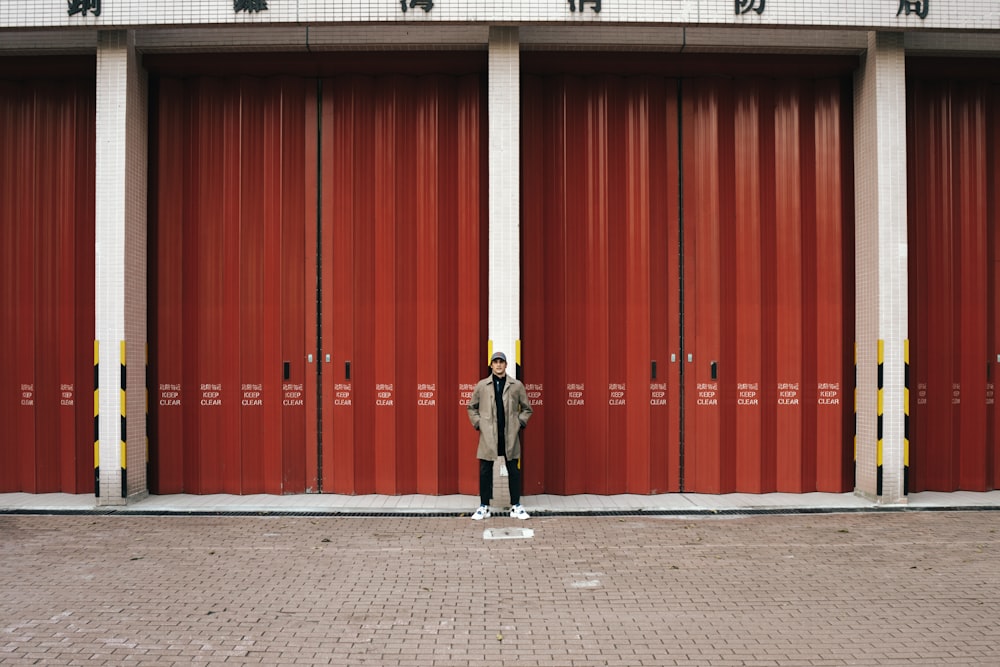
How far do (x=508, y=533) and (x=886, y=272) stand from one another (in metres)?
5.58

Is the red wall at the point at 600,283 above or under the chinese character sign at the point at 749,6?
under

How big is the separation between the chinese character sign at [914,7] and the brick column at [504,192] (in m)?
4.62

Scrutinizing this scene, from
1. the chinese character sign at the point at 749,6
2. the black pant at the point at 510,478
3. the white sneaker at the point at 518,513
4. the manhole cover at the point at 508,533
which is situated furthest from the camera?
the chinese character sign at the point at 749,6

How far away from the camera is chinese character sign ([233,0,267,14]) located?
27.1 feet

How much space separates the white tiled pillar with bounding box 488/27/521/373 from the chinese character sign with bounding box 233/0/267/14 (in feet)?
8.97

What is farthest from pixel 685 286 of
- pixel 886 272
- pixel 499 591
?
pixel 499 591

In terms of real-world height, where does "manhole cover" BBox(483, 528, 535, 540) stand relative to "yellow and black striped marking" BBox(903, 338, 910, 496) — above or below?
below

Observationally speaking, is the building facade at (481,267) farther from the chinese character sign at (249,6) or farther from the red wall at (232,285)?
the chinese character sign at (249,6)

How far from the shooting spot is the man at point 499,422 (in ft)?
25.8

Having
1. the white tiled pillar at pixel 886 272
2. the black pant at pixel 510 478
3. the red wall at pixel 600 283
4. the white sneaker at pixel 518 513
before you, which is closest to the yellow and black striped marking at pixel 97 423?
the black pant at pixel 510 478

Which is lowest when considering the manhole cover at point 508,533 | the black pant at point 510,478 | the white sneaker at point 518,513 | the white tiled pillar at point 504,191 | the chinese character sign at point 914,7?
the manhole cover at point 508,533

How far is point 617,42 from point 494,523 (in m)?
6.04

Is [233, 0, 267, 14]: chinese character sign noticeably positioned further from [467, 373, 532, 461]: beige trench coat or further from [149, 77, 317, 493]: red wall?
[467, 373, 532, 461]: beige trench coat

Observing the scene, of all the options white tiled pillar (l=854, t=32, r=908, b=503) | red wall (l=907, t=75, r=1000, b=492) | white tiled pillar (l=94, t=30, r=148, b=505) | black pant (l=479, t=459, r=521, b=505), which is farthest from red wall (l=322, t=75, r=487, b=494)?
red wall (l=907, t=75, r=1000, b=492)
